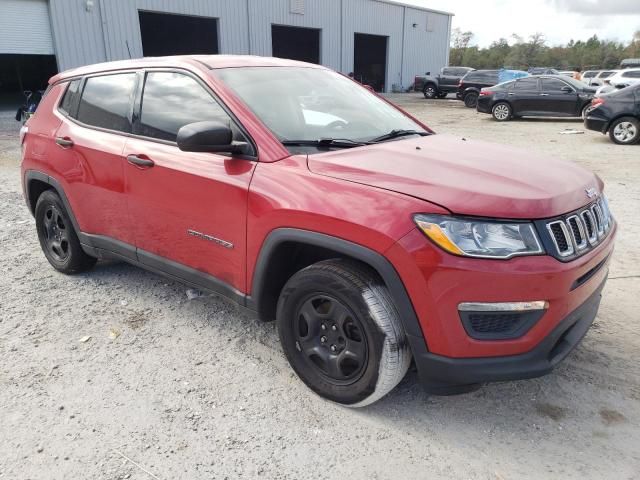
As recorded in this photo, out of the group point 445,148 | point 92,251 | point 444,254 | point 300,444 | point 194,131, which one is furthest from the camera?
point 92,251

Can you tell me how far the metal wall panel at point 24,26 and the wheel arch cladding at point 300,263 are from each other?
67.3 ft

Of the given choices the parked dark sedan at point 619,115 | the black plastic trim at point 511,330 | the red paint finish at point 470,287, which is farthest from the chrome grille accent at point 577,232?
the parked dark sedan at point 619,115

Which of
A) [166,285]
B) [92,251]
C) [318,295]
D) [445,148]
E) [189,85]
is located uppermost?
[189,85]

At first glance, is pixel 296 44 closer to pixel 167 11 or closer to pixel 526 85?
pixel 167 11

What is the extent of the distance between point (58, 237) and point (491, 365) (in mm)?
3707

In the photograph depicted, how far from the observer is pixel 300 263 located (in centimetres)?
287

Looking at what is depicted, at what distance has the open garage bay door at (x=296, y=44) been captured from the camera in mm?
33125

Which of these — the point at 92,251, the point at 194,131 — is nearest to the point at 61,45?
the point at 92,251

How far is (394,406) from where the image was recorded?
2699 mm

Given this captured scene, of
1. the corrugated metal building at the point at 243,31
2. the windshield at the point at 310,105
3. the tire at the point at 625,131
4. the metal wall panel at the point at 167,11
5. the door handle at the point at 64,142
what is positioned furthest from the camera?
the metal wall panel at the point at 167,11

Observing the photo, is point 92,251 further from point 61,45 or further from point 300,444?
point 61,45

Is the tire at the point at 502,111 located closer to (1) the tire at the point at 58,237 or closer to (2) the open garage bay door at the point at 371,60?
(1) the tire at the point at 58,237

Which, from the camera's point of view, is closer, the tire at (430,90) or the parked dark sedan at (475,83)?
the parked dark sedan at (475,83)

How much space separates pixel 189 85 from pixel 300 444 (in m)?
2.16
